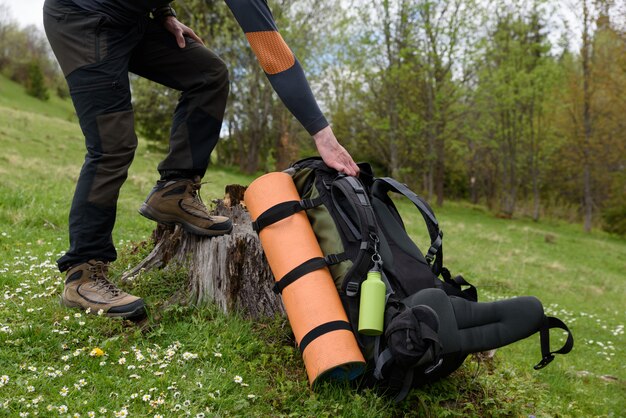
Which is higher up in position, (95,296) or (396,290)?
(396,290)

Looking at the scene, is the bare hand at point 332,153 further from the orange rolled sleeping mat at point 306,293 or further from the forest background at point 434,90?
the forest background at point 434,90

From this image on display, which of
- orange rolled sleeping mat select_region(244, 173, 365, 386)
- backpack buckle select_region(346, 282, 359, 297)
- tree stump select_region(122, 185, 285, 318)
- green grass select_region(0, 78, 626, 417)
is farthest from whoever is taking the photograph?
tree stump select_region(122, 185, 285, 318)

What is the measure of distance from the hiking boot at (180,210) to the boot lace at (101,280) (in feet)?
1.81

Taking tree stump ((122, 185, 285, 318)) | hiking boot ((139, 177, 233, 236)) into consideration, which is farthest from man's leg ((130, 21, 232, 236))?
tree stump ((122, 185, 285, 318))

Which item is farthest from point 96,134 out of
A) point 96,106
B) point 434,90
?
point 434,90

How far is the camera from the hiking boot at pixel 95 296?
3.23 m

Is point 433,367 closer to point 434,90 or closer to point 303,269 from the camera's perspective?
point 303,269

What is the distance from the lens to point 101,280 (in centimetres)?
335

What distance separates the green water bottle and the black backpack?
0.06 metres

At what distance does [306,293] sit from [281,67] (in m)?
1.32

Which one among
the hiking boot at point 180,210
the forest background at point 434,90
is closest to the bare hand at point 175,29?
the hiking boot at point 180,210

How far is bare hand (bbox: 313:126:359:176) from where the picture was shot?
3033 mm

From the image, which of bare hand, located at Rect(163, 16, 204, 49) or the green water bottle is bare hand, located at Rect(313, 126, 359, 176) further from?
bare hand, located at Rect(163, 16, 204, 49)

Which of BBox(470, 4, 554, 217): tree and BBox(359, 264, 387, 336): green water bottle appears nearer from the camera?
BBox(359, 264, 387, 336): green water bottle
